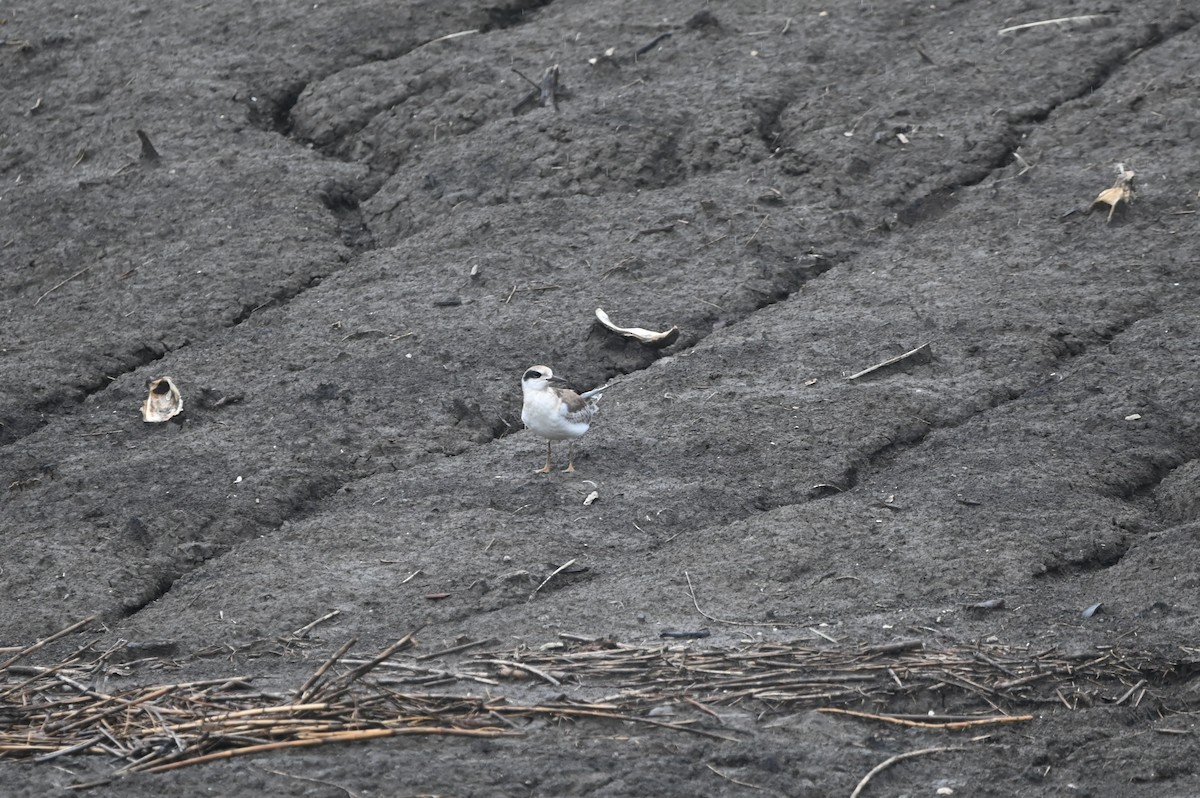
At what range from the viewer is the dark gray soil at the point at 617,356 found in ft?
16.5

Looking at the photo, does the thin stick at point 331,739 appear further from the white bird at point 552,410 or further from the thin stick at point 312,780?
the white bird at point 552,410

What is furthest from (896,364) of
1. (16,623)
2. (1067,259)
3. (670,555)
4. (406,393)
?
(16,623)

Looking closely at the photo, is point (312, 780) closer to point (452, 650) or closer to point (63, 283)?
point (452, 650)

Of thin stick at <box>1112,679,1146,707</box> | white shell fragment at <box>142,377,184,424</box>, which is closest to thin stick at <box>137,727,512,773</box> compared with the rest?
thin stick at <box>1112,679,1146,707</box>

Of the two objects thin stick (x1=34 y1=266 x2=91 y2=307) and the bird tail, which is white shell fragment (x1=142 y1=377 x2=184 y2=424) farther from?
the bird tail

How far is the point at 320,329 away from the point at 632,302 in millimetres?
1810

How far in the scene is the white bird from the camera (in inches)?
252

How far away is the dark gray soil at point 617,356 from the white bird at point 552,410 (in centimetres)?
20

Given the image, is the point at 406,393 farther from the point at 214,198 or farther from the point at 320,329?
the point at 214,198

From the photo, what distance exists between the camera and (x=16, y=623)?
5680 millimetres

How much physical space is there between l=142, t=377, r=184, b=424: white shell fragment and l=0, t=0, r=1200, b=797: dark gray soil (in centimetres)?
10

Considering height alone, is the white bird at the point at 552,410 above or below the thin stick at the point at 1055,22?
below

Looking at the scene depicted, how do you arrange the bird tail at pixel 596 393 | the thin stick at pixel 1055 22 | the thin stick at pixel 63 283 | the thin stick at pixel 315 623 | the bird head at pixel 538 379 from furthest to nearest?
the thin stick at pixel 1055 22 < the thin stick at pixel 63 283 < the bird tail at pixel 596 393 < the bird head at pixel 538 379 < the thin stick at pixel 315 623

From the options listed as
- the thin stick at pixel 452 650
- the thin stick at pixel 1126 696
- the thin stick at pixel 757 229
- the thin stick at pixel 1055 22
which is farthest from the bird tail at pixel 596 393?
the thin stick at pixel 1055 22
